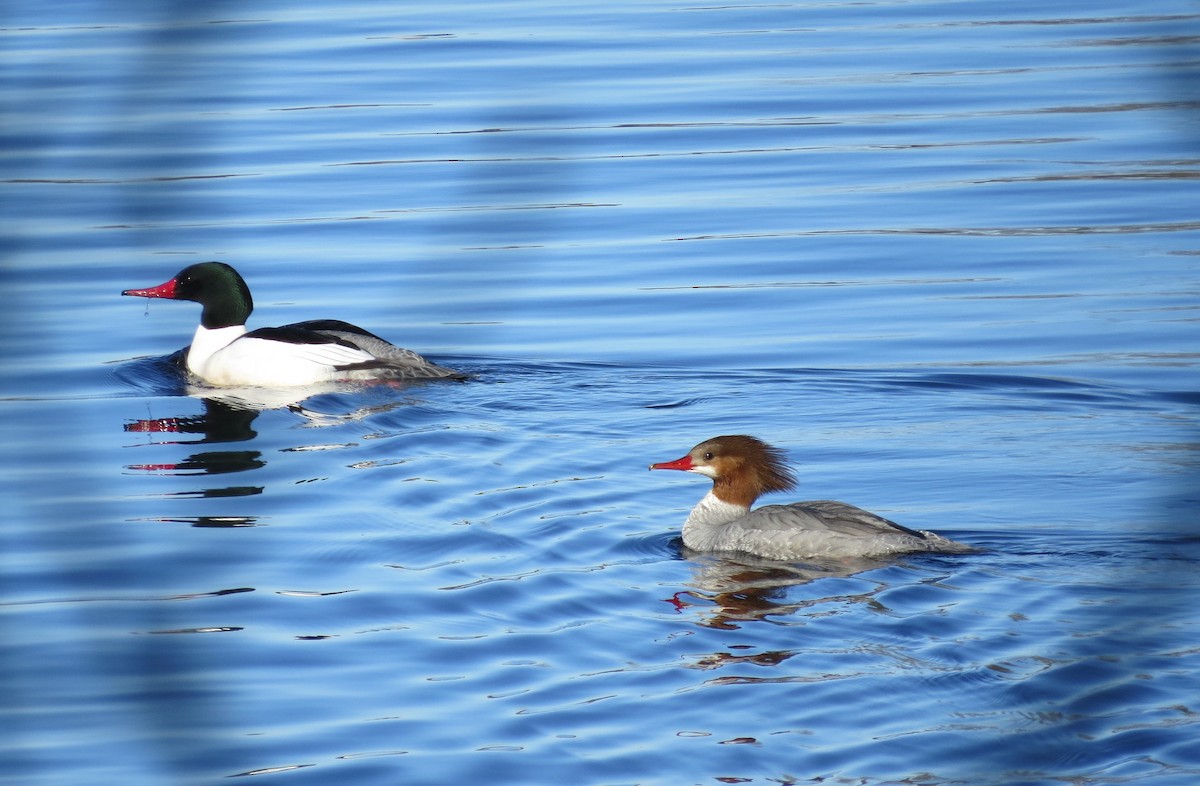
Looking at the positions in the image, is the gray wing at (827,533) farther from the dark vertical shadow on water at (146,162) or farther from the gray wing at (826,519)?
the dark vertical shadow on water at (146,162)

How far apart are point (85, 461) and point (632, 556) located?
7155 mm

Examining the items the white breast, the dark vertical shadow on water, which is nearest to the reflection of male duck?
the white breast

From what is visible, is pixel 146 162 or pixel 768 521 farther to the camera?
pixel 768 521

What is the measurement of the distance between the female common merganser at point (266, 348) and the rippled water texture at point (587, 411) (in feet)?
0.81

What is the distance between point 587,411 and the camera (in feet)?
36.4

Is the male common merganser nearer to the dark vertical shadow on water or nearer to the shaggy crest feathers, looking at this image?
the shaggy crest feathers

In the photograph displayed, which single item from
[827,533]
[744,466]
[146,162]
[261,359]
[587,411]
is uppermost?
[146,162]

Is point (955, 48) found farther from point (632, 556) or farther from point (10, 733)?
point (10, 733)

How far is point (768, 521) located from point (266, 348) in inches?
209

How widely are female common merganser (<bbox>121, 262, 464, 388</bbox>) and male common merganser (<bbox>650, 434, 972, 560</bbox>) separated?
11.1 ft

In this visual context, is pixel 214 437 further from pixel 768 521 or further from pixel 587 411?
pixel 768 521

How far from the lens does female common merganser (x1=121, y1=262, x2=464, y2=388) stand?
12.4 meters

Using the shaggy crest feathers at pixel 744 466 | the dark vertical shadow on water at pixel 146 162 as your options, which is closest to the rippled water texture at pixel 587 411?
the dark vertical shadow on water at pixel 146 162

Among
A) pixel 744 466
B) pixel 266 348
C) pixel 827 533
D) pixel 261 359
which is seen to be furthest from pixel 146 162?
pixel 261 359
